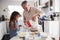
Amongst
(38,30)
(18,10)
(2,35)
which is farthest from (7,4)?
(38,30)

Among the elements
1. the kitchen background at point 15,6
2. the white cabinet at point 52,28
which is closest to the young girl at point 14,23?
the kitchen background at point 15,6

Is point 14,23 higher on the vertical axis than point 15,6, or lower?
lower

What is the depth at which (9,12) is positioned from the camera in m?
1.57

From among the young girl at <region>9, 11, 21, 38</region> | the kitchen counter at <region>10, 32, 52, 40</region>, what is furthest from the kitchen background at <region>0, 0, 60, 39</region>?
the kitchen counter at <region>10, 32, 52, 40</region>

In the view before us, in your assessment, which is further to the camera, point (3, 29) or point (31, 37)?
point (3, 29)

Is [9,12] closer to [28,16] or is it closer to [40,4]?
[28,16]

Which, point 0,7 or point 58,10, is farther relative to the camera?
point 58,10

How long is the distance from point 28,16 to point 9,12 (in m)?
0.28

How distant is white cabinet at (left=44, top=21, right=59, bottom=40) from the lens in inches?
59.5

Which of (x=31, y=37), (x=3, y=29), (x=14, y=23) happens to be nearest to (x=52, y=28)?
(x=31, y=37)

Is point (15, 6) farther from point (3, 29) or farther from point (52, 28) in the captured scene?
point (52, 28)

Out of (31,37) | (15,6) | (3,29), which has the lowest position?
(31,37)

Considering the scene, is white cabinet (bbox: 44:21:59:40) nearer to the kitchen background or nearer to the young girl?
the kitchen background

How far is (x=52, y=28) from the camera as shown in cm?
152
